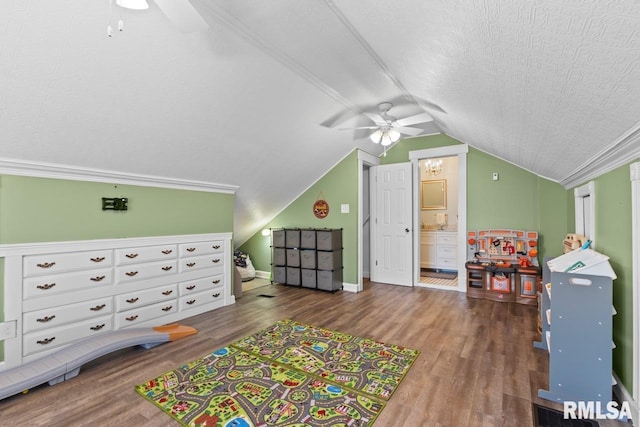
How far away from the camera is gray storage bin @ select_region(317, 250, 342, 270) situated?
4918 mm

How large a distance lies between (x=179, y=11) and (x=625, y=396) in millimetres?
3427

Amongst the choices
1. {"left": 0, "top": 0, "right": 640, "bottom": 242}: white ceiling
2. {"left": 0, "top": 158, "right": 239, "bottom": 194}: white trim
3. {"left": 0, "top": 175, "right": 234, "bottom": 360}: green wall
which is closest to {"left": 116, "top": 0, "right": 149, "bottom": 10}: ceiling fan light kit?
{"left": 0, "top": 0, "right": 640, "bottom": 242}: white ceiling

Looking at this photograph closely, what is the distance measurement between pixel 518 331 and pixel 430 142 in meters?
3.17

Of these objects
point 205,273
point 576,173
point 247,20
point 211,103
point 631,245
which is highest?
point 247,20

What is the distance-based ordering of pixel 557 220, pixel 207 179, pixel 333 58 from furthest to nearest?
pixel 557 220
pixel 207 179
pixel 333 58

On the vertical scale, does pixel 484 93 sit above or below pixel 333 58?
below

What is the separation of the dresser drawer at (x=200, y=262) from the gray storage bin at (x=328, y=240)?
1634 millimetres

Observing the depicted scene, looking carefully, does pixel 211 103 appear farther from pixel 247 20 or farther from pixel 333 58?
pixel 333 58

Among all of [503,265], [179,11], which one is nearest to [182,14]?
[179,11]

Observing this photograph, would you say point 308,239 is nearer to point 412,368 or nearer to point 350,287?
point 350,287

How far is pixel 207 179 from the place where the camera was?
3.88 m

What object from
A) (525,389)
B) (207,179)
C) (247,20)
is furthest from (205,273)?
(525,389)

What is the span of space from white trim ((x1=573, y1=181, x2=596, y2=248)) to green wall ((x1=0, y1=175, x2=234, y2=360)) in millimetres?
4203

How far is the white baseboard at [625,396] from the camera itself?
1.76 metres
